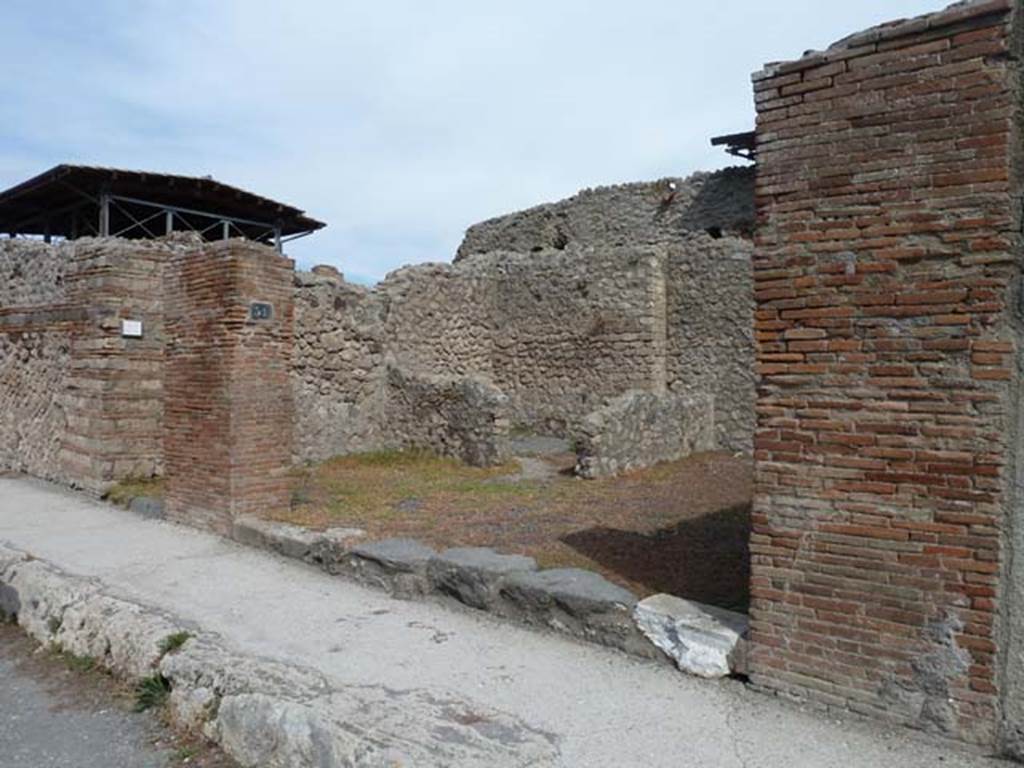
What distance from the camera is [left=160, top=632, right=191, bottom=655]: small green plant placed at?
4523 mm

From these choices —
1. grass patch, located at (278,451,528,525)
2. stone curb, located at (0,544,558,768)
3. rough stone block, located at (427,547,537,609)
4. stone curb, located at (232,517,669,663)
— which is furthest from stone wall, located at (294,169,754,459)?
stone curb, located at (0,544,558,768)

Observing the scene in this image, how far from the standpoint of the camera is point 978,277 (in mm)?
3215

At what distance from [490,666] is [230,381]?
4153 millimetres

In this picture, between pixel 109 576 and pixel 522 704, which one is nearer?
pixel 522 704

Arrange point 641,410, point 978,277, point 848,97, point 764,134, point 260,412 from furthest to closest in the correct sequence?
point 641,410
point 260,412
point 764,134
point 848,97
point 978,277

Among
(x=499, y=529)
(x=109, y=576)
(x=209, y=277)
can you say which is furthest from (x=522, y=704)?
(x=209, y=277)

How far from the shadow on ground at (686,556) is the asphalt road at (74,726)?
2838 mm

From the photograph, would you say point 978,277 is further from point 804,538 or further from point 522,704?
point 522,704

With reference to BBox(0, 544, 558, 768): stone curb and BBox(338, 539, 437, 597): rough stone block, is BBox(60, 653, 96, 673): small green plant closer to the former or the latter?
BBox(0, 544, 558, 768): stone curb

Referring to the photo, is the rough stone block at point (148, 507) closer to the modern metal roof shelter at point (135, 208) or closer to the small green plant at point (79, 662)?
the small green plant at point (79, 662)

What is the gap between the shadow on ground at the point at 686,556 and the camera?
5023mm

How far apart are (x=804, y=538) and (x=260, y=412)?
5269 millimetres

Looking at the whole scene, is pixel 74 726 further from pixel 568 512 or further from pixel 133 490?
pixel 133 490

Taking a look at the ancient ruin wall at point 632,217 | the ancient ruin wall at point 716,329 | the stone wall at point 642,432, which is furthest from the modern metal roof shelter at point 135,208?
the stone wall at point 642,432
